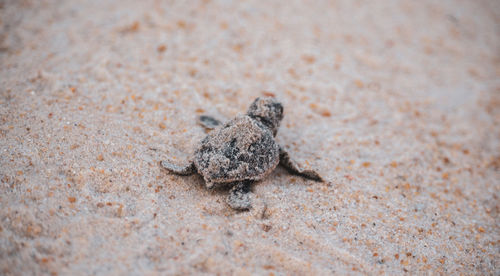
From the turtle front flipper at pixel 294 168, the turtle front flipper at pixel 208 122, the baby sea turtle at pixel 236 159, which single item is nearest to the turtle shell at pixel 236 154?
the baby sea turtle at pixel 236 159

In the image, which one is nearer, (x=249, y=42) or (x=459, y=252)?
(x=459, y=252)

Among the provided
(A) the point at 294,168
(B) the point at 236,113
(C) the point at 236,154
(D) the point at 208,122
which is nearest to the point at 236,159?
(C) the point at 236,154

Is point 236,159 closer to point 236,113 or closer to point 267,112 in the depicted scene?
point 267,112

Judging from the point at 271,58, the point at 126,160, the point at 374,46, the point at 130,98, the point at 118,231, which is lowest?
the point at 118,231

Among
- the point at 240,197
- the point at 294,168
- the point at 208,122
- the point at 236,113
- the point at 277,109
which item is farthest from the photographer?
the point at 236,113

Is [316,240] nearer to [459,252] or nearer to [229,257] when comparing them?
[229,257]

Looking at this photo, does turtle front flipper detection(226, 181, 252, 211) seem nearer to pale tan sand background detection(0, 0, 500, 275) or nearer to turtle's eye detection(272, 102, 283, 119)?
pale tan sand background detection(0, 0, 500, 275)

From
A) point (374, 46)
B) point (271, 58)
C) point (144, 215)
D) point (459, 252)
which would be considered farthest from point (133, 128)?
point (374, 46)
